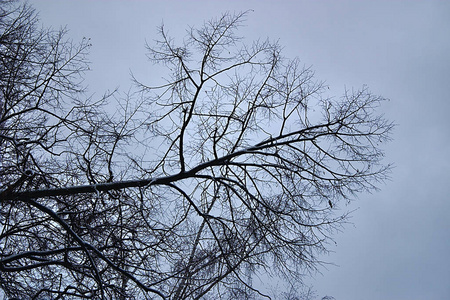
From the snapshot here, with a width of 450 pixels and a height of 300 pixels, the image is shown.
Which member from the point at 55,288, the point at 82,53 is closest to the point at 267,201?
the point at 55,288

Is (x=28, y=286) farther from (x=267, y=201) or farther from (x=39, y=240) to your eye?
(x=267, y=201)

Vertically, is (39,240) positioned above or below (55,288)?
above

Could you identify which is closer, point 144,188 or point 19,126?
point 144,188

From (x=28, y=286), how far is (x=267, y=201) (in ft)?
11.7

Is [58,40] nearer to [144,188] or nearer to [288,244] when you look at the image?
[144,188]

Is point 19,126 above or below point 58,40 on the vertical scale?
below

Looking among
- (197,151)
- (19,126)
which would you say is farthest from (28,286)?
(197,151)

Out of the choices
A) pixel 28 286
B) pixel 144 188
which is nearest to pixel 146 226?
pixel 144 188

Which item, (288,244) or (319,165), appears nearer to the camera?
(288,244)

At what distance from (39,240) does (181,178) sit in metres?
2.20

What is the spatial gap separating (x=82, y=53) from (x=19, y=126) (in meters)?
1.47

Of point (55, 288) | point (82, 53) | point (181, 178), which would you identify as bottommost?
point (55, 288)

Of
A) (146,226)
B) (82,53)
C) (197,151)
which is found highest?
(82,53)

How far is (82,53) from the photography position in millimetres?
6949
